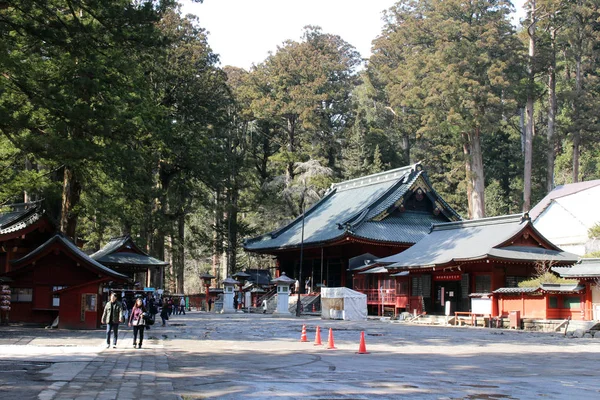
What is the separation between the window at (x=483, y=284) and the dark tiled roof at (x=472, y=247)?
155 centimetres

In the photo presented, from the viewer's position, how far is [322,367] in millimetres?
13867

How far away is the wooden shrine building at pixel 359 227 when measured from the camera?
48.7 meters

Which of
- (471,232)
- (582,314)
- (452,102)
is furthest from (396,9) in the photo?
(582,314)

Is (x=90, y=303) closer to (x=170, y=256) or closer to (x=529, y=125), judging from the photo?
(x=529, y=125)

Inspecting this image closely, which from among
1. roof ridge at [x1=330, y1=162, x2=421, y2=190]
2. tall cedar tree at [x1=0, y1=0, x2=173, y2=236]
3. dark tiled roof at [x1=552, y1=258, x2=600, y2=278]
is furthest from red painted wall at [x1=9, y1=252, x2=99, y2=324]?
roof ridge at [x1=330, y1=162, x2=421, y2=190]

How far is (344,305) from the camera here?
36625mm

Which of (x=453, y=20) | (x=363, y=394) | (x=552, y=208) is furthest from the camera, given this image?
(x=453, y=20)

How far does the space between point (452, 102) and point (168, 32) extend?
24919 millimetres

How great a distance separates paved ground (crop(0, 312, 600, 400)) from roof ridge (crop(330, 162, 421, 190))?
31258 millimetres

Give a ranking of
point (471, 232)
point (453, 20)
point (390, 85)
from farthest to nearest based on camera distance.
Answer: point (390, 85) → point (453, 20) → point (471, 232)

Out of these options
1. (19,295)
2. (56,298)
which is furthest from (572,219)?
(19,295)

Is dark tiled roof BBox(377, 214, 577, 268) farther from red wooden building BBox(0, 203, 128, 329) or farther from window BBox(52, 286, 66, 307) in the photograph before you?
window BBox(52, 286, 66, 307)

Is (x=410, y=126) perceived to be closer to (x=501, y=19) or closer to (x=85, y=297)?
(x=501, y=19)

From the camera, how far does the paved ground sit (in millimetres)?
10234
